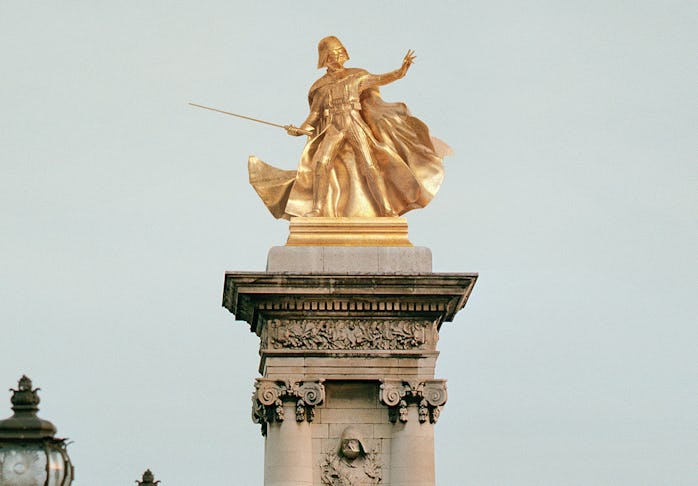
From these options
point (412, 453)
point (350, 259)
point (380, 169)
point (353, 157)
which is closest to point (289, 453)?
point (412, 453)

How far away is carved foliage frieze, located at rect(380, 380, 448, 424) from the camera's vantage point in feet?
98.9

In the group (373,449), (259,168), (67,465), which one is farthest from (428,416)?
(67,465)

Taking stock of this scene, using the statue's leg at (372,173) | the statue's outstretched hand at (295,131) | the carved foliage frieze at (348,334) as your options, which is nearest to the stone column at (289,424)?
the carved foliage frieze at (348,334)

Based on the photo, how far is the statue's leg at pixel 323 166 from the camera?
3183cm

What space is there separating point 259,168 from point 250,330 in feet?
9.59

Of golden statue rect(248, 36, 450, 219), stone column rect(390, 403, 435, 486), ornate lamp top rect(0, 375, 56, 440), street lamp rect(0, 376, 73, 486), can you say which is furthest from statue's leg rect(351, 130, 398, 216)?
street lamp rect(0, 376, 73, 486)

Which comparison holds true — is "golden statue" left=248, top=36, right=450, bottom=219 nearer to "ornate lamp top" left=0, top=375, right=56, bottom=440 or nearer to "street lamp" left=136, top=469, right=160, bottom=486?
"street lamp" left=136, top=469, right=160, bottom=486

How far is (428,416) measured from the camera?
30.2 metres

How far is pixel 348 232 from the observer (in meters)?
31.3

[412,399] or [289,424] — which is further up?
[412,399]

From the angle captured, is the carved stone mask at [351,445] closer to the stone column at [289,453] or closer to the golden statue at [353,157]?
the stone column at [289,453]

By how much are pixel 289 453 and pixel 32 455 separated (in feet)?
45.8

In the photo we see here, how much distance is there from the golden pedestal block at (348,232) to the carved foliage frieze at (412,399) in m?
2.49

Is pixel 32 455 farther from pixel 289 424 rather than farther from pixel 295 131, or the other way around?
pixel 295 131
